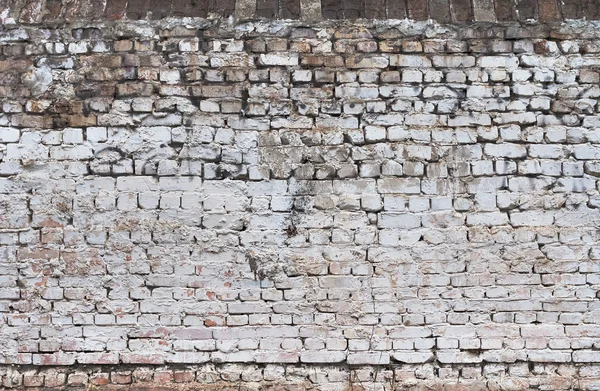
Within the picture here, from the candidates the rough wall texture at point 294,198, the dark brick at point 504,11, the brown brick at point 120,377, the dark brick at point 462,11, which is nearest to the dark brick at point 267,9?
the rough wall texture at point 294,198

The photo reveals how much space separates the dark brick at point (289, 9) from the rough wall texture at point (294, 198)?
0.27 ft

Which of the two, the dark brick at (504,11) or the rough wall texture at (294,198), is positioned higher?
the dark brick at (504,11)

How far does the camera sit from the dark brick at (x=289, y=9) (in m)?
3.79

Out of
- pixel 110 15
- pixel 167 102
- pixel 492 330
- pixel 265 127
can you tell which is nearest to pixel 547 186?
pixel 492 330

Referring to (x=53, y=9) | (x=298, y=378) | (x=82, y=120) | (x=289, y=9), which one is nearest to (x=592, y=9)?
(x=289, y=9)

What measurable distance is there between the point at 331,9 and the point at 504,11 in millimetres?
1340

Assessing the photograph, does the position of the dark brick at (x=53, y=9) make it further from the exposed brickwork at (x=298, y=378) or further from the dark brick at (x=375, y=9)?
the exposed brickwork at (x=298, y=378)

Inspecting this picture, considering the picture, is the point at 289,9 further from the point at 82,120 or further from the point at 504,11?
the point at 82,120

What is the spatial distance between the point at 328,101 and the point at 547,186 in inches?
71.5

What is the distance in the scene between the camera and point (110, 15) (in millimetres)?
3816

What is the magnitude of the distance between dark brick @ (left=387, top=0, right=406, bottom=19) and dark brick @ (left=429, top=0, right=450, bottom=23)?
0.21 meters

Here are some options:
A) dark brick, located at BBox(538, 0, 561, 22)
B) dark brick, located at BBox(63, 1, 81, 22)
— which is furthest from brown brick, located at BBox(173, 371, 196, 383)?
dark brick, located at BBox(538, 0, 561, 22)

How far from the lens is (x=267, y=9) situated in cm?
Answer: 381

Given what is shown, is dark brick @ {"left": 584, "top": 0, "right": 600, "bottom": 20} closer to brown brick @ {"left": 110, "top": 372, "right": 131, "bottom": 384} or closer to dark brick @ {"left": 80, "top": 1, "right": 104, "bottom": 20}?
dark brick @ {"left": 80, "top": 1, "right": 104, "bottom": 20}
